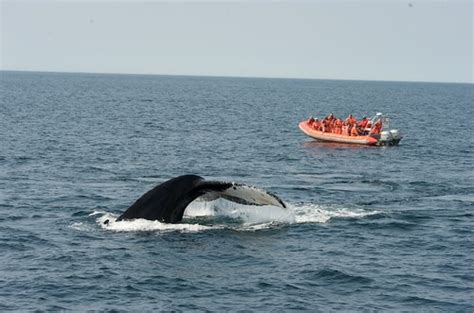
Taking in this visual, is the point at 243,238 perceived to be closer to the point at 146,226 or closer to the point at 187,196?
the point at 187,196

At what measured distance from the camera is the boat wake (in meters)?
24.6

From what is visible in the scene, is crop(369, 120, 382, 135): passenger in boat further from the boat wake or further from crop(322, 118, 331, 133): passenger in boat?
the boat wake

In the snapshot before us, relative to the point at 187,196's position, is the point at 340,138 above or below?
below

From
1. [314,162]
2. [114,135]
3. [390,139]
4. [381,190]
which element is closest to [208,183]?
[381,190]

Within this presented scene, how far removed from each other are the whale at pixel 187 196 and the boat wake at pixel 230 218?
0.42 m

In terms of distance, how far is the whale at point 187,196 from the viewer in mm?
22156

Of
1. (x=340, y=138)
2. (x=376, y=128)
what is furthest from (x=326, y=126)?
(x=376, y=128)

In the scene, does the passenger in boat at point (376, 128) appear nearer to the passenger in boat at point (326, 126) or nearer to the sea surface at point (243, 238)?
the passenger in boat at point (326, 126)

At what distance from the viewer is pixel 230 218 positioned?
26.8 meters

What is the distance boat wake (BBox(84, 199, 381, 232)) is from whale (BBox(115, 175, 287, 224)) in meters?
0.42

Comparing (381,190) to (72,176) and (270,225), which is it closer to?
(270,225)

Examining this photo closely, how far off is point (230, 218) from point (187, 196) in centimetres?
431

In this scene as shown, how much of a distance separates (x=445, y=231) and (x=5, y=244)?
1332 centimetres

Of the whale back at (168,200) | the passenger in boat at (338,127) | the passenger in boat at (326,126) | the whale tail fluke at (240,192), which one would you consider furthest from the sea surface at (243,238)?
the passenger in boat at (326,126)
